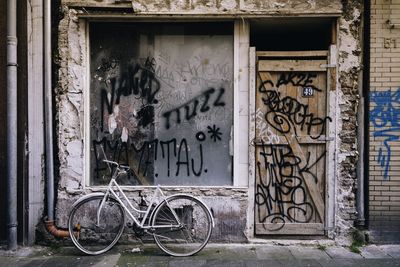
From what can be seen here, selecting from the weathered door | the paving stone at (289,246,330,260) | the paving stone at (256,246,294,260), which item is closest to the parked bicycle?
the paving stone at (256,246,294,260)

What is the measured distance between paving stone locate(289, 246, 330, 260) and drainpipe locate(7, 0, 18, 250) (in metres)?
3.98

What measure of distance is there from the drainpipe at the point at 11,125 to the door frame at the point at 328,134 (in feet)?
11.2

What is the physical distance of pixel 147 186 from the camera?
691cm

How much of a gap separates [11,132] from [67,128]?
0.78m

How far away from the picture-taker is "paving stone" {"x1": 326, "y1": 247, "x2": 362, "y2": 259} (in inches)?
247

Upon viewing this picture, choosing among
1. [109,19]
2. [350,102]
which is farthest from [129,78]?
[350,102]

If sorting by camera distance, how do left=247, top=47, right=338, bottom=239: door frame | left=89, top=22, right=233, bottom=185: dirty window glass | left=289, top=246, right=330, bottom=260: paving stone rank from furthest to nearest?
left=89, top=22, right=233, bottom=185: dirty window glass
left=247, top=47, right=338, bottom=239: door frame
left=289, top=246, right=330, bottom=260: paving stone

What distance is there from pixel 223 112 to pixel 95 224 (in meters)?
2.53

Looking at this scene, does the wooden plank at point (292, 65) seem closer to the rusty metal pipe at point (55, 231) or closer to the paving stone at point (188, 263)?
the paving stone at point (188, 263)

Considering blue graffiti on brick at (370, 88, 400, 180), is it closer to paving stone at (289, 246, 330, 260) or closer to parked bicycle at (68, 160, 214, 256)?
paving stone at (289, 246, 330, 260)

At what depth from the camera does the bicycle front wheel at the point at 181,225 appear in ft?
20.8

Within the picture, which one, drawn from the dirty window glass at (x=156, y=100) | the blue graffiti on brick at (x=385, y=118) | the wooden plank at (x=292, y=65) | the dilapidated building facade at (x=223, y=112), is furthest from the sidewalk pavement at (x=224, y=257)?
the wooden plank at (x=292, y=65)

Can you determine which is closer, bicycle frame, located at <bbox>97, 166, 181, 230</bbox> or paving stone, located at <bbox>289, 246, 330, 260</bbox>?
paving stone, located at <bbox>289, 246, 330, 260</bbox>

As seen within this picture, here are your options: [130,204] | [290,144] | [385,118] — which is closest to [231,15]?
[290,144]
